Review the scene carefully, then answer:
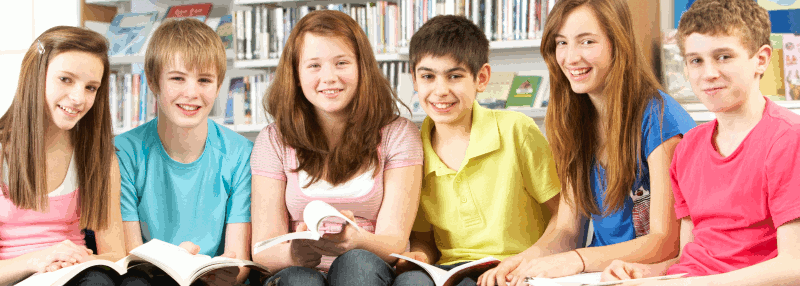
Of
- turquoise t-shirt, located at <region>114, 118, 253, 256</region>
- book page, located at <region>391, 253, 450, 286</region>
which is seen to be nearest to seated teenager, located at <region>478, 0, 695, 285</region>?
book page, located at <region>391, 253, 450, 286</region>

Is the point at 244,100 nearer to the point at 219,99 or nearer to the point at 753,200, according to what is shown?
the point at 219,99

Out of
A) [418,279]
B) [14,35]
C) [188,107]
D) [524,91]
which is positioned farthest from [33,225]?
[14,35]

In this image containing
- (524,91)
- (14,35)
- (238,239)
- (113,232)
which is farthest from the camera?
(14,35)

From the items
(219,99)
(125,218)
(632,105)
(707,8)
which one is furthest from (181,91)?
(219,99)

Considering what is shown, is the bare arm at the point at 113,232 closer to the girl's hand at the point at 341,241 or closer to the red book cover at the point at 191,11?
the girl's hand at the point at 341,241

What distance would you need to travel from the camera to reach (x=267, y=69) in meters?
2.74

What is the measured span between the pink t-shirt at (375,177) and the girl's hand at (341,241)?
0.50 feet

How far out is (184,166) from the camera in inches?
58.1

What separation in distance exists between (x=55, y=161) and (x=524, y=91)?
1533mm

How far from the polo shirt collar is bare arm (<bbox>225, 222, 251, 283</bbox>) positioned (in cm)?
42

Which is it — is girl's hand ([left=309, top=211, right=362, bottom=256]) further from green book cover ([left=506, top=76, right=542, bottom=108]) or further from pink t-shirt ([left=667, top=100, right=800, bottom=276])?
green book cover ([left=506, top=76, right=542, bottom=108])

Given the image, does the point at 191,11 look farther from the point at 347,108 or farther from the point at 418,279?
the point at 418,279

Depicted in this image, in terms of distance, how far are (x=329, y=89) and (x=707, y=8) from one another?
0.76 meters

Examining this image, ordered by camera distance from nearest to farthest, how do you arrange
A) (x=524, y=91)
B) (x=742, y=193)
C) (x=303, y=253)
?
(x=742, y=193) → (x=303, y=253) → (x=524, y=91)
